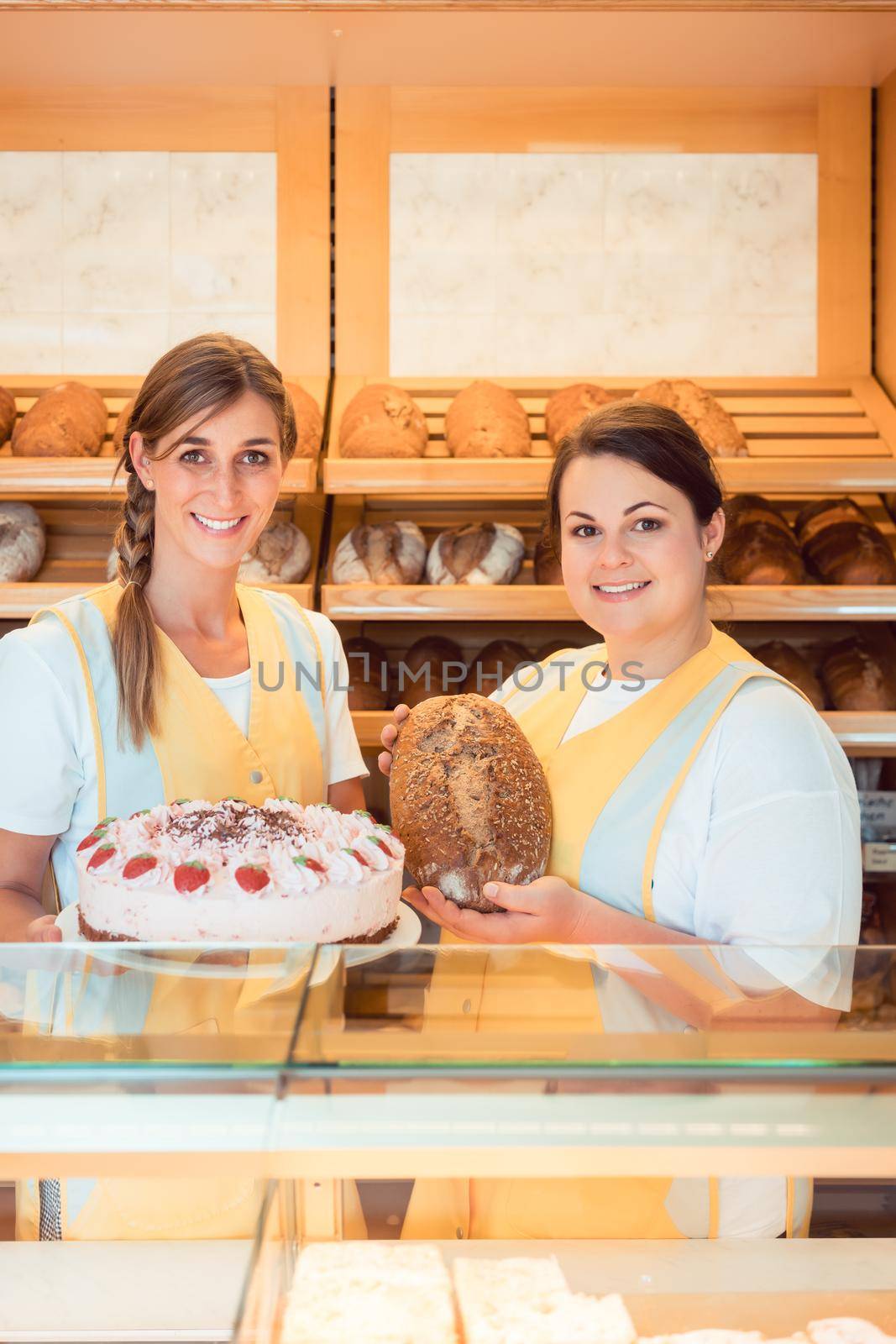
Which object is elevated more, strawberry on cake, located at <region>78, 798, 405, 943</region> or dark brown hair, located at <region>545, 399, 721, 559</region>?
dark brown hair, located at <region>545, 399, 721, 559</region>

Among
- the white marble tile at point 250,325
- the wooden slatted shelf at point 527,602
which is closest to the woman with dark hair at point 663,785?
the wooden slatted shelf at point 527,602

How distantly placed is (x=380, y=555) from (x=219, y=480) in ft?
4.37

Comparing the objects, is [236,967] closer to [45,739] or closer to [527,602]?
[45,739]

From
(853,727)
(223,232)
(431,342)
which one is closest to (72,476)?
(223,232)

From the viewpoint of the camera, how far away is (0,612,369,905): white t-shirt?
1474 mm

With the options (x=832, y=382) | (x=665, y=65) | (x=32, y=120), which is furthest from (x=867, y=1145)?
(x=32, y=120)

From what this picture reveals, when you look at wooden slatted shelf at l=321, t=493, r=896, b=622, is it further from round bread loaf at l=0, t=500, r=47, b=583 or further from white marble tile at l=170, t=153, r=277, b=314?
white marble tile at l=170, t=153, r=277, b=314

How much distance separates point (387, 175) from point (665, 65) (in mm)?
822

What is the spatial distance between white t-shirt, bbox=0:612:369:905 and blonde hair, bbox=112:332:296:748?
0.06 meters

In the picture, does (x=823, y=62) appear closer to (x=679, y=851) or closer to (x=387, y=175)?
(x=387, y=175)

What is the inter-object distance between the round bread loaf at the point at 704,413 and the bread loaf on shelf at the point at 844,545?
12.1 inches

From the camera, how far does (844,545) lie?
2924 millimetres

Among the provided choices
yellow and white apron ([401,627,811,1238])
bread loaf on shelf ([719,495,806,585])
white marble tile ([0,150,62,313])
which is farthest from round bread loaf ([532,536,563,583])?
white marble tile ([0,150,62,313])

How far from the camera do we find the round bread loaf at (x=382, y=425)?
287 cm
